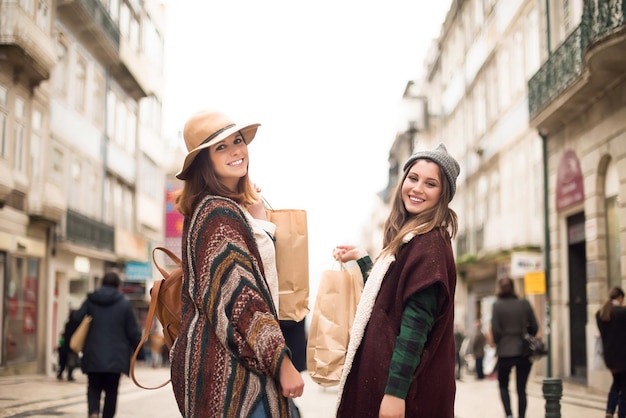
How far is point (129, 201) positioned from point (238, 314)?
3794 centimetres

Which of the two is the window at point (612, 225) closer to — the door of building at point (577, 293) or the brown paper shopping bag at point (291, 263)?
the door of building at point (577, 293)

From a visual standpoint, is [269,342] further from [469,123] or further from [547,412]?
[469,123]

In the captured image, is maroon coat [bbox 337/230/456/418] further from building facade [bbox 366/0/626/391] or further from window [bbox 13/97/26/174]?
window [bbox 13/97/26/174]

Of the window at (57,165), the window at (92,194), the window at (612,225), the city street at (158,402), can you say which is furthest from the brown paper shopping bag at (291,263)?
the window at (92,194)

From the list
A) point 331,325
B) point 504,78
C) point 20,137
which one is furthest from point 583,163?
point 331,325

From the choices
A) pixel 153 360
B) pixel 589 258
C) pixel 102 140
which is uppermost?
pixel 102 140

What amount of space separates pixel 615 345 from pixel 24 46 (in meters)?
16.9

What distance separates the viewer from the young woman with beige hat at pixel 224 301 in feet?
12.0

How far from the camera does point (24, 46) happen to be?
24.2m

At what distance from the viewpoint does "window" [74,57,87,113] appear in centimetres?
3195

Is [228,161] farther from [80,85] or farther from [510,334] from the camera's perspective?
[80,85]

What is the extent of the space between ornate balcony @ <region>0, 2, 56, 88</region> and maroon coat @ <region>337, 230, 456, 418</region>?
837 inches

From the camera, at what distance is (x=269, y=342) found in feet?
11.8

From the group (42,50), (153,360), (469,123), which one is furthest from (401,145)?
(42,50)
